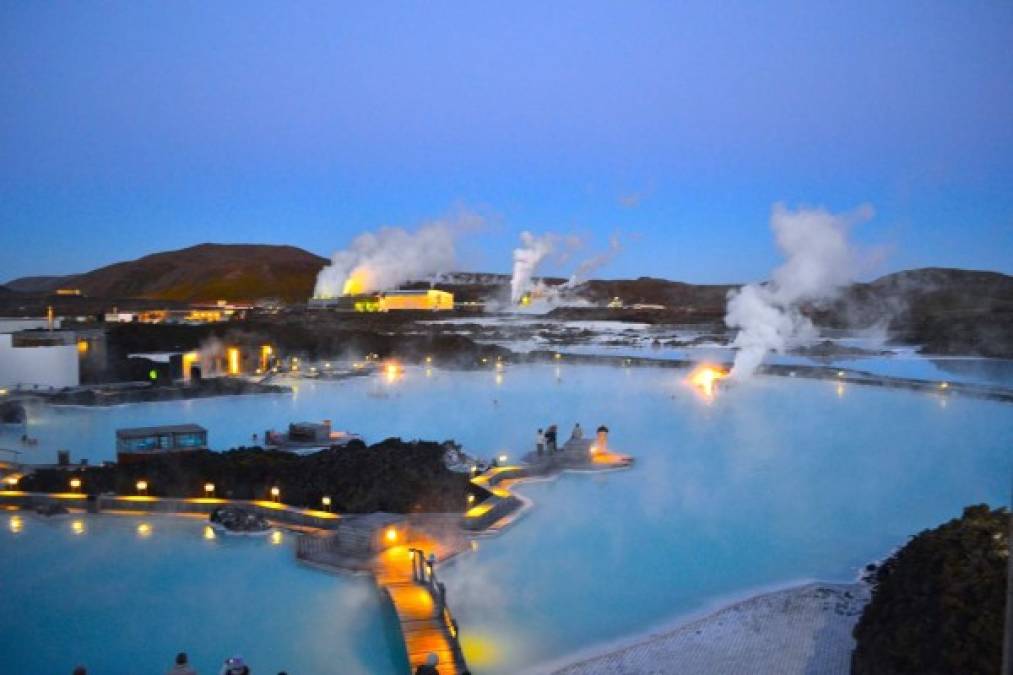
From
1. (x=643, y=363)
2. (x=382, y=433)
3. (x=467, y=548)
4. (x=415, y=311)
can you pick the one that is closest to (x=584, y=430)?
(x=382, y=433)

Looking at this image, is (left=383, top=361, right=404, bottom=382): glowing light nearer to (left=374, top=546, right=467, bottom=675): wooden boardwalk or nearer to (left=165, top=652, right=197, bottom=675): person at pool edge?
(left=374, top=546, right=467, bottom=675): wooden boardwalk

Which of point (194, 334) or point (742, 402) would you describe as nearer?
point (742, 402)

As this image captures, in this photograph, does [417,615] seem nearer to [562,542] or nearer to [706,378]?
[562,542]

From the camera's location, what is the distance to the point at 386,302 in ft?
127

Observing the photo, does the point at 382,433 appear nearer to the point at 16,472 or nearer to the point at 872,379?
the point at 16,472

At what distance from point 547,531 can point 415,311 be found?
31816 mm

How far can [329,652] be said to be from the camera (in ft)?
15.7

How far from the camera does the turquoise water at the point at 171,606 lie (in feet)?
15.5

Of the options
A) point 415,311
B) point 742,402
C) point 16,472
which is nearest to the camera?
point 16,472

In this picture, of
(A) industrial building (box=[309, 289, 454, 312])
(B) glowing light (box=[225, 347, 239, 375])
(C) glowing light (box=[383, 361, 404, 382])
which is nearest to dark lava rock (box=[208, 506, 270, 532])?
(C) glowing light (box=[383, 361, 404, 382])

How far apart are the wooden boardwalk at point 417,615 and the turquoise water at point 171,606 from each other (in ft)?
0.46

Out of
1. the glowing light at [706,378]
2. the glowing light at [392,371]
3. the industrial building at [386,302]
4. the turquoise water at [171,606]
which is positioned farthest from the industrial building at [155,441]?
the industrial building at [386,302]

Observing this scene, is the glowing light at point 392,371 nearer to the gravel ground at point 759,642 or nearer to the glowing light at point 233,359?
the glowing light at point 233,359

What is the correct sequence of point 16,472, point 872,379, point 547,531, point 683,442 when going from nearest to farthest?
1. point 547,531
2. point 16,472
3. point 683,442
4. point 872,379
